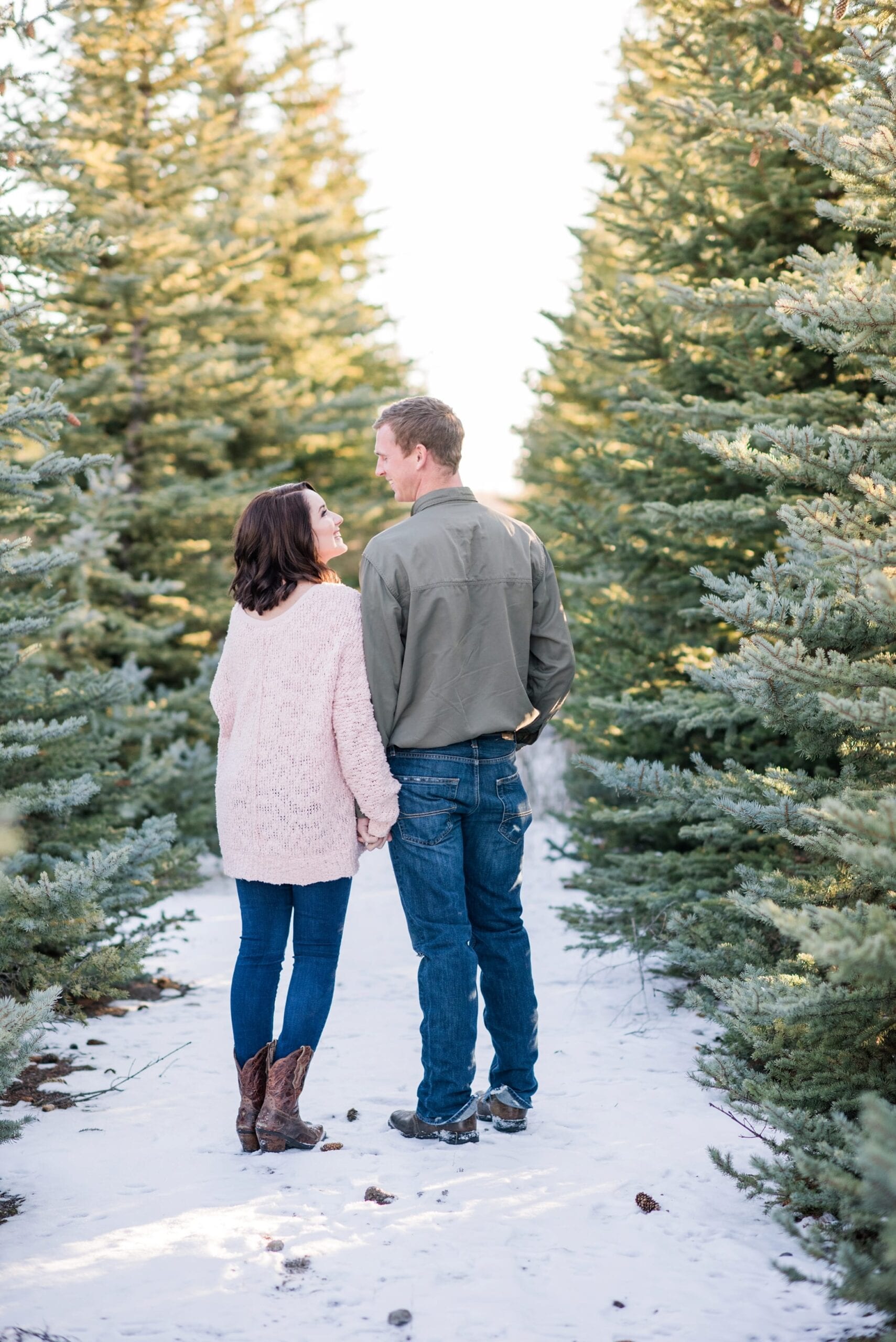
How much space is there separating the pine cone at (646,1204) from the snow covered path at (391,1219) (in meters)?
0.03

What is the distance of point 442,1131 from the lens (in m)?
3.74

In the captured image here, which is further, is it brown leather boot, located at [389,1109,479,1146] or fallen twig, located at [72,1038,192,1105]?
fallen twig, located at [72,1038,192,1105]

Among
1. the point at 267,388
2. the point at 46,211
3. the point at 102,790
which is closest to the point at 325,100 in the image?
the point at 267,388

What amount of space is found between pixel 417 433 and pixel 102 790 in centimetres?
295

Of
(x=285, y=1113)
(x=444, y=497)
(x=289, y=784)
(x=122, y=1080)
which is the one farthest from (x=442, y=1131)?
(x=444, y=497)

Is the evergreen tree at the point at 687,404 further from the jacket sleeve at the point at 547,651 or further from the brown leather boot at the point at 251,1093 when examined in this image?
the brown leather boot at the point at 251,1093

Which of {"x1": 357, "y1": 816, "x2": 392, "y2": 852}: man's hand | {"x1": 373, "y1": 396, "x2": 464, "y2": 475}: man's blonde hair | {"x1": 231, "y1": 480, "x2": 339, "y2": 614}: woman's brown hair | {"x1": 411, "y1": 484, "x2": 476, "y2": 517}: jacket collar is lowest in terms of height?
{"x1": 357, "y1": 816, "x2": 392, "y2": 852}: man's hand

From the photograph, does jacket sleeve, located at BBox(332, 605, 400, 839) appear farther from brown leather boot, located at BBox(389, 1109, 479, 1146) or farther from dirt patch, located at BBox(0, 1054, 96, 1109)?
dirt patch, located at BBox(0, 1054, 96, 1109)

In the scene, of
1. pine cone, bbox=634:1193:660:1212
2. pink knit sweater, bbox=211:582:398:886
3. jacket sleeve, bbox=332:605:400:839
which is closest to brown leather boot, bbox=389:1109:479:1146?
pine cone, bbox=634:1193:660:1212

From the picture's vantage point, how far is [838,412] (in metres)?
4.89

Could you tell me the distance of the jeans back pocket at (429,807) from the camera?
3.67 meters

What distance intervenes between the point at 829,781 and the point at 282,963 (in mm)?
1952

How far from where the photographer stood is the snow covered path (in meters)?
2.67

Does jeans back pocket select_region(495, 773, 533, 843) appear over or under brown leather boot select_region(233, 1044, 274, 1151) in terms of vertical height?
over
